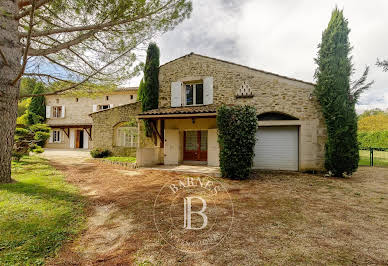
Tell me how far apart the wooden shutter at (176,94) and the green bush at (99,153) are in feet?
19.7

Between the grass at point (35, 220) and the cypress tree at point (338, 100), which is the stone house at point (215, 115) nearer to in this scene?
the cypress tree at point (338, 100)

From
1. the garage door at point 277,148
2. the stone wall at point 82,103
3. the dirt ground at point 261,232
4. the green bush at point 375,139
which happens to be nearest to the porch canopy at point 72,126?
the stone wall at point 82,103

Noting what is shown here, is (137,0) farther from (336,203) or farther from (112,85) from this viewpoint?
(336,203)

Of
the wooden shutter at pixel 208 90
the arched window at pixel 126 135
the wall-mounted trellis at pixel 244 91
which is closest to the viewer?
the wall-mounted trellis at pixel 244 91

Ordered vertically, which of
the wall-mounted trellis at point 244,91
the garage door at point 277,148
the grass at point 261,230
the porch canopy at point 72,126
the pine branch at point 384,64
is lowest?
the grass at point 261,230

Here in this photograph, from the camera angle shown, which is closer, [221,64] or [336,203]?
[336,203]

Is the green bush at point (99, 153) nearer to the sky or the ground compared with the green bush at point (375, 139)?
nearer to the ground

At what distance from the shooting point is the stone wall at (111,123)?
1161 centimetres

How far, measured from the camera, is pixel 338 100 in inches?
271

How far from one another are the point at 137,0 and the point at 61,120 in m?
18.4

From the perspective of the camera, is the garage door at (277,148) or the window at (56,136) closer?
the garage door at (277,148)

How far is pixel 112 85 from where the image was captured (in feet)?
21.9

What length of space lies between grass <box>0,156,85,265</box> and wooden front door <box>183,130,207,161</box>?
20.1 ft

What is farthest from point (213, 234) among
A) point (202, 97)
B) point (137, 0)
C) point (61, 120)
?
point (61, 120)
